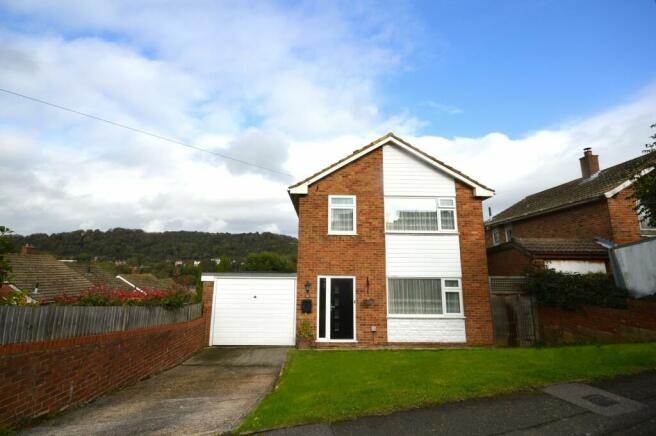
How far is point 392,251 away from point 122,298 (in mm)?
8006

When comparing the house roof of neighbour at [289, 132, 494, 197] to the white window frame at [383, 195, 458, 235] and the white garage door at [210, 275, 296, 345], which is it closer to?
the white window frame at [383, 195, 458, 235]

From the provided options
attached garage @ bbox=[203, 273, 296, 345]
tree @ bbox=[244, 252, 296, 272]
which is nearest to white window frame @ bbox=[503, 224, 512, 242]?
attached garage @ bbox=[203, 273, 296, 345]

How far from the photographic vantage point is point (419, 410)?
5.29m

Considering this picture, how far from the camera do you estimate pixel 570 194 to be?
60.5ft

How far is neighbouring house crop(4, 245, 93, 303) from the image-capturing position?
20.1 m

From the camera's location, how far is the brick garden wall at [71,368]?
4820mm

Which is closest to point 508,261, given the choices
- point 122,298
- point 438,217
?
point 438,217

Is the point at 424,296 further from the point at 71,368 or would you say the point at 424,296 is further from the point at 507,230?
the point at 507,230

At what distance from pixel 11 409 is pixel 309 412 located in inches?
153

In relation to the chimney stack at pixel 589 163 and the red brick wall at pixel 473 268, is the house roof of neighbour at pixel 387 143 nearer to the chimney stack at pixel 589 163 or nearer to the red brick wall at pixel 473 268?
the red brick wall at pixel 473 268

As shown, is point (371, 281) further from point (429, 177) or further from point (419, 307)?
point (429, 177)

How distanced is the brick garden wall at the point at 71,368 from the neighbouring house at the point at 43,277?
14.2 m

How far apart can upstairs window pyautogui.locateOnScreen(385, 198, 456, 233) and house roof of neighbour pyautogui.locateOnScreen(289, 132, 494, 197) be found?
0.94 m

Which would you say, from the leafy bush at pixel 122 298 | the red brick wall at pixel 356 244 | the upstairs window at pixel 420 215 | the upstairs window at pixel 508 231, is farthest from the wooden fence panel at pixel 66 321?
the upstairs window at pixel 508 231
